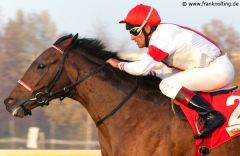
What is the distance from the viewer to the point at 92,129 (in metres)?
20.5

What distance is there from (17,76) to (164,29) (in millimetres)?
21396

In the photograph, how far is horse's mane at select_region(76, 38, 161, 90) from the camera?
5.94 metres

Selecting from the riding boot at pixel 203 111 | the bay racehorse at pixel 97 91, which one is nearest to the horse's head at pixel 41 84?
the bay racehorse at pixel 97 91

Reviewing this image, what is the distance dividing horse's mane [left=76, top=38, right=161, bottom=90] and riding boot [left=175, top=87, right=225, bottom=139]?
51 cm

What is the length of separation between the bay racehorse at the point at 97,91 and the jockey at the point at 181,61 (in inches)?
9.3

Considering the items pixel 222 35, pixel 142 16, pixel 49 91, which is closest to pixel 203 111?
pixel 142 16

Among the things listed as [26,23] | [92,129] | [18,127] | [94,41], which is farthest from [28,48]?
[94,41]

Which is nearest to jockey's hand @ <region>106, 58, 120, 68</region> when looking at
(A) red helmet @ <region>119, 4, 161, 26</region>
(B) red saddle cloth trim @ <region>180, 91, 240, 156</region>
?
(A) red helmet @ <region>119, 4, 161, 26</region>

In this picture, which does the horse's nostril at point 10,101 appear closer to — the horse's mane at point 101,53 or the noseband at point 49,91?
the noseband at point 49,91

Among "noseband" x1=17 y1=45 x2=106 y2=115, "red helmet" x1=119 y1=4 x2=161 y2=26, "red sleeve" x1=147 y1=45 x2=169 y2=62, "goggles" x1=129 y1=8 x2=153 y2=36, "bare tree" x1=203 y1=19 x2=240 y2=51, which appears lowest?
"bare tree" x1=203 y1=19 x2=240 y2=51

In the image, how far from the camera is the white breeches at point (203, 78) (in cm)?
557

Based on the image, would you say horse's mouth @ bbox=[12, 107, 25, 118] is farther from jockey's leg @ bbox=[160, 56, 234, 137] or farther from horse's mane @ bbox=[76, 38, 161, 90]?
jockey's leg @ bbox=[160, 56, 234, 137]

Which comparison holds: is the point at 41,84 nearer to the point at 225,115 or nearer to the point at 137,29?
the point at 137,29

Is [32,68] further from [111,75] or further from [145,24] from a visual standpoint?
[145,24]
